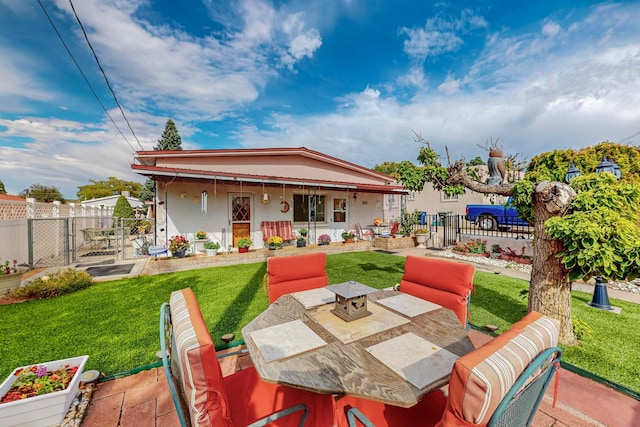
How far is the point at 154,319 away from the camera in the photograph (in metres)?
4.00

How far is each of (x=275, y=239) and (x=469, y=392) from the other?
846 centimetres

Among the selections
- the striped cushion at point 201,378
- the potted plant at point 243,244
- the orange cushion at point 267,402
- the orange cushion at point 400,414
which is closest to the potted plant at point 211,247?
the potted plant at point 243,244

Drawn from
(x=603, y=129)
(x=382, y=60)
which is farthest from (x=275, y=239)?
(x=603, y=129)

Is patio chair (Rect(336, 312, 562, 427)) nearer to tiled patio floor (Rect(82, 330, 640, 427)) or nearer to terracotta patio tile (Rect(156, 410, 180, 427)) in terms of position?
tiled patio floor (Rect(82, 330, 640, 427))

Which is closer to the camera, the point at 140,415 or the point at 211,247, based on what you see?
the point at 140,415

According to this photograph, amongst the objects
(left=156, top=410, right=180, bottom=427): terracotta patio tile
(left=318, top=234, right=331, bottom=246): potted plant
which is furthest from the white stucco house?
(left=156, top=410, right=180, bottom=427): terracotta patio tile

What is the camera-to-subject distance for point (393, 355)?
1.52 m

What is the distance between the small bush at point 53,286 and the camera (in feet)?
16.1

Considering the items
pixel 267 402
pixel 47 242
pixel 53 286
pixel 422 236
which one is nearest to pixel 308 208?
pixel 422 236

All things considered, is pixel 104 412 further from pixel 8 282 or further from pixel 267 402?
pixel 8 282

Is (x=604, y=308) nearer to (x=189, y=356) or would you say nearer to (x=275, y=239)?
(x=189, y=356)

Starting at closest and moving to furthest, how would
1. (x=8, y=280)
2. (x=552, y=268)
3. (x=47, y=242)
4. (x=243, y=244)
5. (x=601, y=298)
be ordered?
(x=552, y=268) → (x=601, y=298) → (x=8, y=280) → (x=47, y=242) → (x=243, y=244)

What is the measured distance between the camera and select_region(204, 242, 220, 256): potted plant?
8258 millimetres

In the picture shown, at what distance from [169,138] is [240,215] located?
54.3 ft
